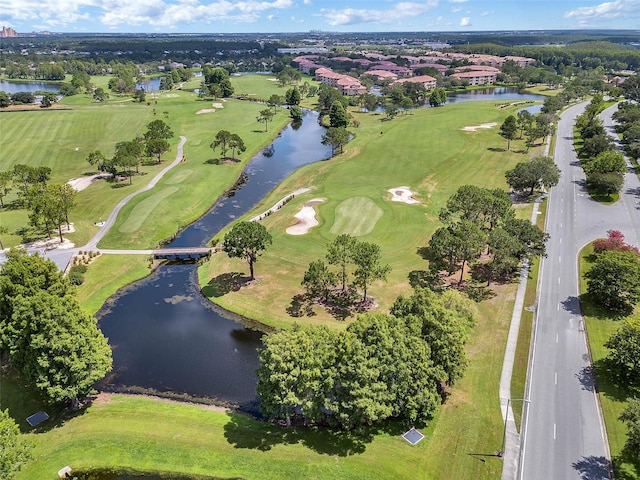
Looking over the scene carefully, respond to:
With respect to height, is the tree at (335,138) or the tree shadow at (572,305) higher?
the tree at (335,138)

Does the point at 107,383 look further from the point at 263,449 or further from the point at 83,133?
the point at 83,133

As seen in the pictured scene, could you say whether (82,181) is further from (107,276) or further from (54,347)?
(54,347)

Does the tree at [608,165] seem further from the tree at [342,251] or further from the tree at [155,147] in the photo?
the tree at [155,147]

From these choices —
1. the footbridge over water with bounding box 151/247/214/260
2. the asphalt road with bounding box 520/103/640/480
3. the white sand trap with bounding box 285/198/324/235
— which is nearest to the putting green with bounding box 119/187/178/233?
the footbridge over water with bounding box 151/247/214/260

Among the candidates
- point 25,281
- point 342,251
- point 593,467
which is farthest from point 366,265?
point 25,281

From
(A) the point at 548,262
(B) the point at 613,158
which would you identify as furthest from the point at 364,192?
(B) the point at 613,158

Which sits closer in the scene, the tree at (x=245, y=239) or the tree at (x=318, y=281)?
the tree at (x=318, y=281)

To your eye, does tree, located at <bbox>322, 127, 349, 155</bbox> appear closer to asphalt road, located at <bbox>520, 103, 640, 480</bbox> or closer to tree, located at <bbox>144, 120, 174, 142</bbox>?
tree, located at <bbox>144, 120, 174, 142</bbox>

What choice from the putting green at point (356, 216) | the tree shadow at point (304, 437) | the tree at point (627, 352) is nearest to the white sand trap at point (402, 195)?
the putting green at point (356, 216)
